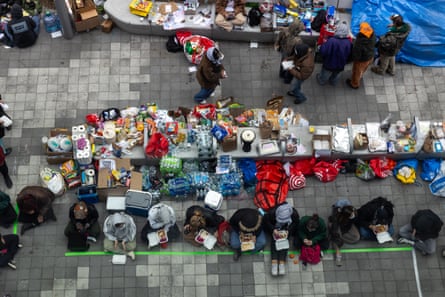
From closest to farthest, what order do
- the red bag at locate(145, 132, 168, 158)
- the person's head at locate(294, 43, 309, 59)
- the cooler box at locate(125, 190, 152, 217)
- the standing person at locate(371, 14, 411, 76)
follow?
the cooler box at locate(125, 190, 152, 217) < the red bag at locate(145, 132, 168, 158) < the person's head at locate(294, 43, 309, 59) < the standing person at locate(371, 14, 411, 76)

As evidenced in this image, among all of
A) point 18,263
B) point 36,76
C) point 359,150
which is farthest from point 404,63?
point 18,263

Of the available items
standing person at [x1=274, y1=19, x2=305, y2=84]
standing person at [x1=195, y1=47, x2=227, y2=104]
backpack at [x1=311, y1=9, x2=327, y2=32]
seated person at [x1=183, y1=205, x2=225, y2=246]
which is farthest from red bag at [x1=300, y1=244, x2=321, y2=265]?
backpack at [x1=311, y1=9, x2=327, y2=32]

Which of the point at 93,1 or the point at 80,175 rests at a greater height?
the point at 93,1

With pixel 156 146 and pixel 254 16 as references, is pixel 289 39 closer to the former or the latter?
pixel 254 16

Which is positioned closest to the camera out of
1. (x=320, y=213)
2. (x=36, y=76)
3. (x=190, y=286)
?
(x=190, y=286)

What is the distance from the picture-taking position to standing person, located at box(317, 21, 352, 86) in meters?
14.8

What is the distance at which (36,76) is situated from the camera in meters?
15.8

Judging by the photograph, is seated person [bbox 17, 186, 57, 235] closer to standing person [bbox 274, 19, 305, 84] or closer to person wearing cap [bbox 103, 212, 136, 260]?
person wearing cap [bbox 103, 212, 136, 260]

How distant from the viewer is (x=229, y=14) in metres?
16.1

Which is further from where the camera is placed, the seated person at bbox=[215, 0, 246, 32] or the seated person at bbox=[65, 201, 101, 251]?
the seated person at bbox=[215, 0, 246, 32]

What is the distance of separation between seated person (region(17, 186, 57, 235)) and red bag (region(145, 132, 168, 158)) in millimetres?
2672

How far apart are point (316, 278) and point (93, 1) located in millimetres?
10506

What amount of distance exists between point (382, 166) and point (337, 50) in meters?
3.36

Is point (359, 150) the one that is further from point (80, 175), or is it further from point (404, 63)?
point (80, 175)
